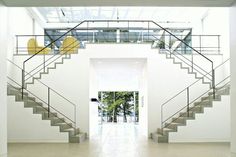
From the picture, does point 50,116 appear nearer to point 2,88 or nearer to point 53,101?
point 53,101

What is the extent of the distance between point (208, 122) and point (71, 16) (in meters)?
9.72

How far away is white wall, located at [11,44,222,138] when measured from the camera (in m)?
14.0

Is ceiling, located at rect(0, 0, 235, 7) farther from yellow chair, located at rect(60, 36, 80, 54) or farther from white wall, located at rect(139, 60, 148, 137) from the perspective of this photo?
white wall, located at rect(139, 60, 148, 137)

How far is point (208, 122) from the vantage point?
1230 cm

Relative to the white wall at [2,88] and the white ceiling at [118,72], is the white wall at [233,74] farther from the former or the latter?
the white ceiling at [118,72]

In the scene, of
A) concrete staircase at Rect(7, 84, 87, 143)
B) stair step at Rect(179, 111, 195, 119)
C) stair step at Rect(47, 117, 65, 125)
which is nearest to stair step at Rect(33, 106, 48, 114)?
concrete staircase at Rect(7, 84, 87, 143)

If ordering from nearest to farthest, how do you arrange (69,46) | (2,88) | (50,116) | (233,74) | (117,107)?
(2,88) < (233,74) < (50,116) < (69,46) < (117,107)

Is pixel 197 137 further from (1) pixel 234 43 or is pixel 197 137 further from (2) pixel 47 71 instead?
(2) pixel 47 71

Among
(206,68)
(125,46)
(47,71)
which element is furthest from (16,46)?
(206,68)

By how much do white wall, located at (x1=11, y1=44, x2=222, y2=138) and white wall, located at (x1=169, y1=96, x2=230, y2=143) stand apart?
1894 millimetres

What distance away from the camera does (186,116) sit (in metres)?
13.2

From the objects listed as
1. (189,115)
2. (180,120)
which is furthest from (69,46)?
(189,115)

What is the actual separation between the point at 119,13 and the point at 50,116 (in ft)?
24.8

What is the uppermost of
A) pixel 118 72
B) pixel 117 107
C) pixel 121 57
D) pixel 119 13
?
pixel 119 13
